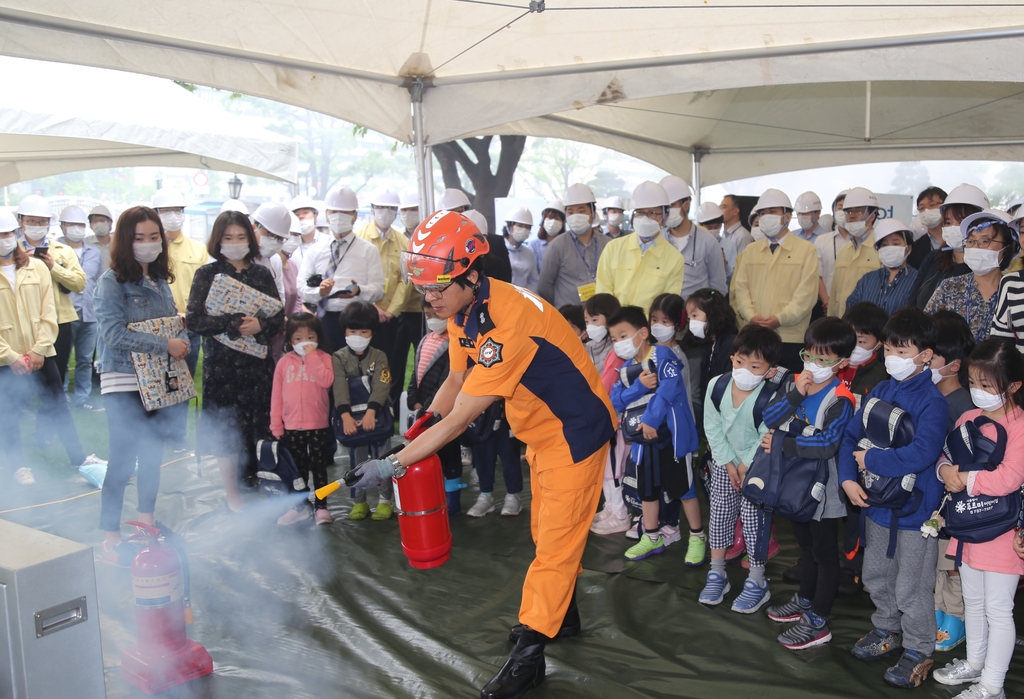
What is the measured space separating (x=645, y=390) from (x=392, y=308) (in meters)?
3.08

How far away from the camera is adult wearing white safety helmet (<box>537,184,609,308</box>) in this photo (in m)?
7.06

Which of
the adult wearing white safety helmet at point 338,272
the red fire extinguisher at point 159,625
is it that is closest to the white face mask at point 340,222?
the adult wearing white safety helmet at point 338,272

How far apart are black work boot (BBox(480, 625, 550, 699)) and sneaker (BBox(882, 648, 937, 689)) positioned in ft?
5.15

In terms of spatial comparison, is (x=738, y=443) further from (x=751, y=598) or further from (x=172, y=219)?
(x=172, y=219)

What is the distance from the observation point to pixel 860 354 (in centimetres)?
405

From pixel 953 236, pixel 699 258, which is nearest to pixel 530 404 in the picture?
pixel 953 236

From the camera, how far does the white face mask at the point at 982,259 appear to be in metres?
4.09

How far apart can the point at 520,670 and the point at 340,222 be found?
4566 mm

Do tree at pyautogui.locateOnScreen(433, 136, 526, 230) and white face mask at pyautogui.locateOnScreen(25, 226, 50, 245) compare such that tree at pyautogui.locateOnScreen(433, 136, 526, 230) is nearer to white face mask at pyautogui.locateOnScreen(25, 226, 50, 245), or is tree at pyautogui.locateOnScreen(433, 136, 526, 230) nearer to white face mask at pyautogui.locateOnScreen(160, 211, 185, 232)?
white face mask at pyautogui.locateOnScreen(160, 211, 185, 232)

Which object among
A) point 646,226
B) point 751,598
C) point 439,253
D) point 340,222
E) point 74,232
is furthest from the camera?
point 74,232

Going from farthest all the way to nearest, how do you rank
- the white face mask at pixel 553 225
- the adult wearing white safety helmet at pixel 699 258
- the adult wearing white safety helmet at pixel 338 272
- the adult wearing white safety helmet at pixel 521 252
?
the white face mask at pixel 553 225, the adult wearing white safety helmet at pixel 521 252, the adult wearing white safety helmet at pixel 338 272, the adult wearing white safety helmet at pixel 699 258

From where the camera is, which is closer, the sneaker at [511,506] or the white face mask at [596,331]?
the white face mask at [596,331]

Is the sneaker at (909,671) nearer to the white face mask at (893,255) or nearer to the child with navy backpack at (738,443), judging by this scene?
the child with navy backpack at (738,443)

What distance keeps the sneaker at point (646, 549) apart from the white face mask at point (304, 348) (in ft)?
8.88
